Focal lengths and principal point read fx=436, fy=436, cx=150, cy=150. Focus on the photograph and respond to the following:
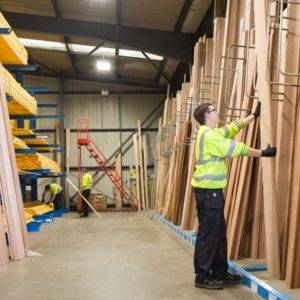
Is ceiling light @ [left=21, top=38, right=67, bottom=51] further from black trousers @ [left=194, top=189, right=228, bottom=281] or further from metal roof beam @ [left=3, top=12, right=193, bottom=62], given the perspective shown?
black trousers @ [left=194, top=189, right=228, bottom=281]

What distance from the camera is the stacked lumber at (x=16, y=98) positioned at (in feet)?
26.8

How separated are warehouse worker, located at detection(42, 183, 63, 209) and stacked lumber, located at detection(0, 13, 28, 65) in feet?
23.2

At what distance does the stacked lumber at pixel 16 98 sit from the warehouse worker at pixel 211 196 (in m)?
4.36

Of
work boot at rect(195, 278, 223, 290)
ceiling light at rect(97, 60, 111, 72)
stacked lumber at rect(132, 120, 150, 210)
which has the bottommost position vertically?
stacked lumber at rect(132, 120, 150, 210)

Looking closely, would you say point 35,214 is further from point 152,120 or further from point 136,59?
point 152,120

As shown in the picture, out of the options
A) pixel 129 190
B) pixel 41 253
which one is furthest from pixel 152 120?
pixel 41 253

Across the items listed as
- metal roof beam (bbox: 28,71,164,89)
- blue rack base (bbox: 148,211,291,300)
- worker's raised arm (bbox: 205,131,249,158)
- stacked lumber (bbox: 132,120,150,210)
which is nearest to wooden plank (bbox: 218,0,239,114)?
worker's raised arm (bbox: 205,131,249,158)

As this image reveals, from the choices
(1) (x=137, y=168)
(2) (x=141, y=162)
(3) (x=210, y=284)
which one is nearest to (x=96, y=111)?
(2) (x=141, y=162)

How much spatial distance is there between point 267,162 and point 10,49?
6.03 meters

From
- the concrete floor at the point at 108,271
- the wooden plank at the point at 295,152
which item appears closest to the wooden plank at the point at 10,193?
the concrete floor at the point at 108,271

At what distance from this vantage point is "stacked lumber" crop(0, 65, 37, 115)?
8.17 meters

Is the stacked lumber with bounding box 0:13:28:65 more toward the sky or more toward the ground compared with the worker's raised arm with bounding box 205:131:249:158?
more toward the sky

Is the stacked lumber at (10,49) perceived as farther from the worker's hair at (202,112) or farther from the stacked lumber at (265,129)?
the worker's hair at (202,112)

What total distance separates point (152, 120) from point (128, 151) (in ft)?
6.14
